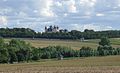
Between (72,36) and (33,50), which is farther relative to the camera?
(72,36)

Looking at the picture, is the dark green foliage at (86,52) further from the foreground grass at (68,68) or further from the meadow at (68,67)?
the foreground grass at (68,68)

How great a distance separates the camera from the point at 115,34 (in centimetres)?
19712

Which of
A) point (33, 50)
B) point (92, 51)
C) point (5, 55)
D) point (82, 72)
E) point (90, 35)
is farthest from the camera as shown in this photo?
point (90, 35)

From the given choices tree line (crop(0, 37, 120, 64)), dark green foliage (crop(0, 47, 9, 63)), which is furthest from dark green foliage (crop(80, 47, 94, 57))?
dark green foliage (crop(0, 47, 9, 63))

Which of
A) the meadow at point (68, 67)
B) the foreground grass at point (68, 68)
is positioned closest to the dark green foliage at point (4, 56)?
the meadow at point (68, 67)

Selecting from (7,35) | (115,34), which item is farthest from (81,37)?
(7,35)

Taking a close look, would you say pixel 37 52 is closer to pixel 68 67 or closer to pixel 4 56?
pixel 4 56

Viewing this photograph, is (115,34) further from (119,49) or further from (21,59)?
(21,59)

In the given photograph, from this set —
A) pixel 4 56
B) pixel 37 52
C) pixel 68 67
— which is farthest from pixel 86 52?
pixel 68 67

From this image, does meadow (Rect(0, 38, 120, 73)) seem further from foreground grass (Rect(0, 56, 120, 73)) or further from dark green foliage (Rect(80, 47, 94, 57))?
dark green foliage (Rect(80, 47, 94, 57))

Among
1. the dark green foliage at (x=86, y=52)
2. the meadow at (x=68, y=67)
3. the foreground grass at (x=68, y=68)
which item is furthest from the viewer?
the dark green foliage at (x=86, y=52)

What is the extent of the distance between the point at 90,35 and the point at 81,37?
4.32 metres

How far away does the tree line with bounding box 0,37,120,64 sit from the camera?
117000 mm

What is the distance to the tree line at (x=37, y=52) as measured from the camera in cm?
11700
